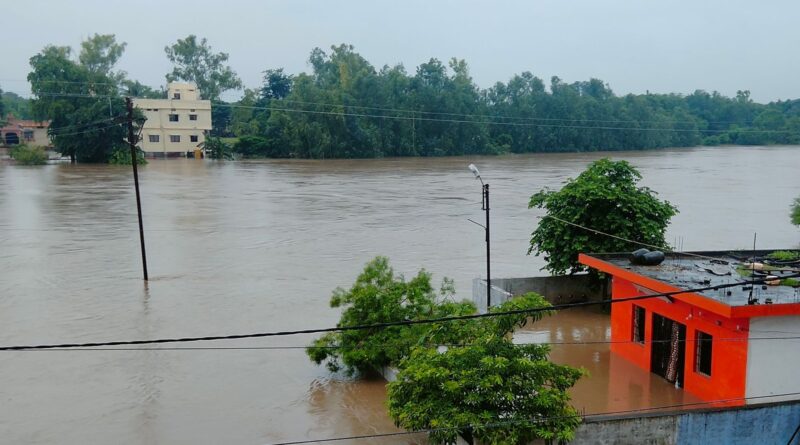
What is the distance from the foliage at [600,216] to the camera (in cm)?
1806

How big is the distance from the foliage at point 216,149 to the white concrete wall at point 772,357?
2700 inches

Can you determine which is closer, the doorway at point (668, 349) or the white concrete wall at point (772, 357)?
the white concrete wall at point (772, 357)


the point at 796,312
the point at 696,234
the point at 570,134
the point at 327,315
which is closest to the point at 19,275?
the point at 327,315

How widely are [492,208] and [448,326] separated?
28.2 meters

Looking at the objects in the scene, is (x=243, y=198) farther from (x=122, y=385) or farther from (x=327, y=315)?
(x=122, y=385)

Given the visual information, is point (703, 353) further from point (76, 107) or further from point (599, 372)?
point (76, 107)

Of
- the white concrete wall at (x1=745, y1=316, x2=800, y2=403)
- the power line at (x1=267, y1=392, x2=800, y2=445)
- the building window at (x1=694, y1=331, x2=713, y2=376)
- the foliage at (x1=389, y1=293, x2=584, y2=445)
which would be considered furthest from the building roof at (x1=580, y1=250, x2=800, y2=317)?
the foliage at (x1=389, y1=293, x2=584, y2=445)

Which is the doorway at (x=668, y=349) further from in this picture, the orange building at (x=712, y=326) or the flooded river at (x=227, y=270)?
the flooded river at (x=227, y=270)

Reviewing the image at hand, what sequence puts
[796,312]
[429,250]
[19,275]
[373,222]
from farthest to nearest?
1. [373,222]
2. [429,250]
3. [19,275]
4. [796,312]

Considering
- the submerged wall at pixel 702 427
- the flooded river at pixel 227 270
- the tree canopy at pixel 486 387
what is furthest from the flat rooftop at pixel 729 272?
the tree canopy at pixel 486 387

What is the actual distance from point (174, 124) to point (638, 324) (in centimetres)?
6772

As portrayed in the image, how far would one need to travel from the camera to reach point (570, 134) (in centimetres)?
9875

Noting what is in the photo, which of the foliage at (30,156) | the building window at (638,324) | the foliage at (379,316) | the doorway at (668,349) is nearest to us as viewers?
the doorway at (668,349)

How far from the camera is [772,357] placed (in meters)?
11.2
